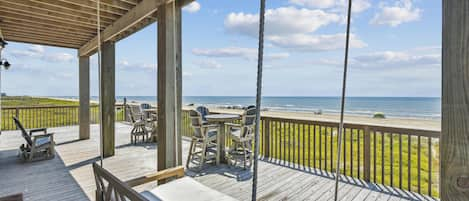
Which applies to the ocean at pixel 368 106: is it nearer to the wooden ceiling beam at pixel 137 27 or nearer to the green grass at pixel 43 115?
the green grass at pixel 43 115

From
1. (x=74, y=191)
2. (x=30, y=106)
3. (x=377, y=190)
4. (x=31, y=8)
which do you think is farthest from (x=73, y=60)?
(x=377, y=190)

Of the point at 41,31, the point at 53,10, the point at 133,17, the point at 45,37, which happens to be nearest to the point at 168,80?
the point at 133,17

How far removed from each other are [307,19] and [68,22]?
366cm

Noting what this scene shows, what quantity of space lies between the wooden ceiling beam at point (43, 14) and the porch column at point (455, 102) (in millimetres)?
4219

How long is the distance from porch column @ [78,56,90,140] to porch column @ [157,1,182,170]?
466 centimetres

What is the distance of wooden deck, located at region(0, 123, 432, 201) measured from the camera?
2766 mm

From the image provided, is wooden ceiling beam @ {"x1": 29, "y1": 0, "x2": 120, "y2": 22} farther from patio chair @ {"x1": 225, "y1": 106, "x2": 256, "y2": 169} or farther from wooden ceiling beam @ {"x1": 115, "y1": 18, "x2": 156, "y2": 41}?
patio chair @ {"x1": 225, "y1": 106, "x2": 256, "y2": 169}

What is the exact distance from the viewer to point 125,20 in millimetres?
3264

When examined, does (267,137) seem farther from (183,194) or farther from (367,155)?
(183,194)

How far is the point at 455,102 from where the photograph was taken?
67 centimetres

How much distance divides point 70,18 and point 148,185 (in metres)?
2.74

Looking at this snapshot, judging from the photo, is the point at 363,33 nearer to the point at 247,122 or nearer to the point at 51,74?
the point at 247,122

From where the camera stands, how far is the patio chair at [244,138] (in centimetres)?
381

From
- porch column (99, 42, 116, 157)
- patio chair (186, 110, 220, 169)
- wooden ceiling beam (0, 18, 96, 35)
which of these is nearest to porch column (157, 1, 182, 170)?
patio chair (186, 110, 220, 169)
